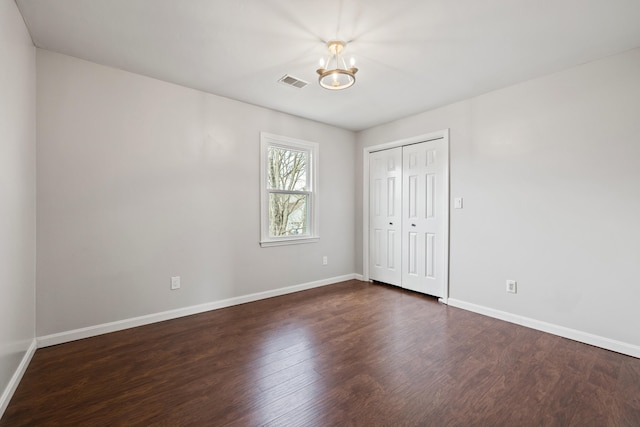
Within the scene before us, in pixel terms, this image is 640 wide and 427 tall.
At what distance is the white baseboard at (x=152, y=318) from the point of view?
7.97ft

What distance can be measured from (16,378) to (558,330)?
4259 millimetres

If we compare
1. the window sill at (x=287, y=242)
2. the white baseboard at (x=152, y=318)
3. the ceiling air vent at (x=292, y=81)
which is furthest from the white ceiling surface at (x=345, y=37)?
A: the white baseboard at (x=152, y=318)

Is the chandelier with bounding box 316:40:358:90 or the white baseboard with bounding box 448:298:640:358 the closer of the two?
the chandelier with bounding box 316:40:358:90

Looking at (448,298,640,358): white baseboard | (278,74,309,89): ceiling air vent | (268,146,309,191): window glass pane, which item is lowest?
(448,298,640,358): white baseboard

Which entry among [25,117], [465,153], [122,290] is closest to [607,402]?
[465,153]

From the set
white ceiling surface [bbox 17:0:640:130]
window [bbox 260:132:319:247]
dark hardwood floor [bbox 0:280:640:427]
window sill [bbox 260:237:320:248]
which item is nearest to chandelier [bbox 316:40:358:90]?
white ceiling surface [bbox 17:0:640:130]

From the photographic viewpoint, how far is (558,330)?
2.65m

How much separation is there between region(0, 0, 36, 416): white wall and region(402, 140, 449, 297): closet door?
386cm

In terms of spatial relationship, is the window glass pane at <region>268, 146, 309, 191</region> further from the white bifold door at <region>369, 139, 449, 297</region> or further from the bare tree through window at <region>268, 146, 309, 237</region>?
the white bifold door at <region>369, 139, 449, 297</region>

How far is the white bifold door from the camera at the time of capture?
3.64 metres

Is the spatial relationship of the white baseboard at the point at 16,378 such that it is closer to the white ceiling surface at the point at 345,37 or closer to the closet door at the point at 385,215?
the white ceiling surface at the point at 345,37

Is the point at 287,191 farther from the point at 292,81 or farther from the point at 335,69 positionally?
the point at 335,69

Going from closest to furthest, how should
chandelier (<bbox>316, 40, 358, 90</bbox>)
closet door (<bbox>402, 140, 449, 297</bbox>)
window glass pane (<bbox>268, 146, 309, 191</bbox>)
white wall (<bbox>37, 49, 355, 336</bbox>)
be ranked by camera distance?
chandelier (<bbox>316, 40, 358, 90</bbox>), white wall (<bbox>37, 49, 355, 336</bbox>), closet door (<bbox>402, 140, 449, 297</bbox>), window glass pane (<bbox>268, 146, 309, 191</bbox>)

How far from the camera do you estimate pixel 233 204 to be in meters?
3.43
